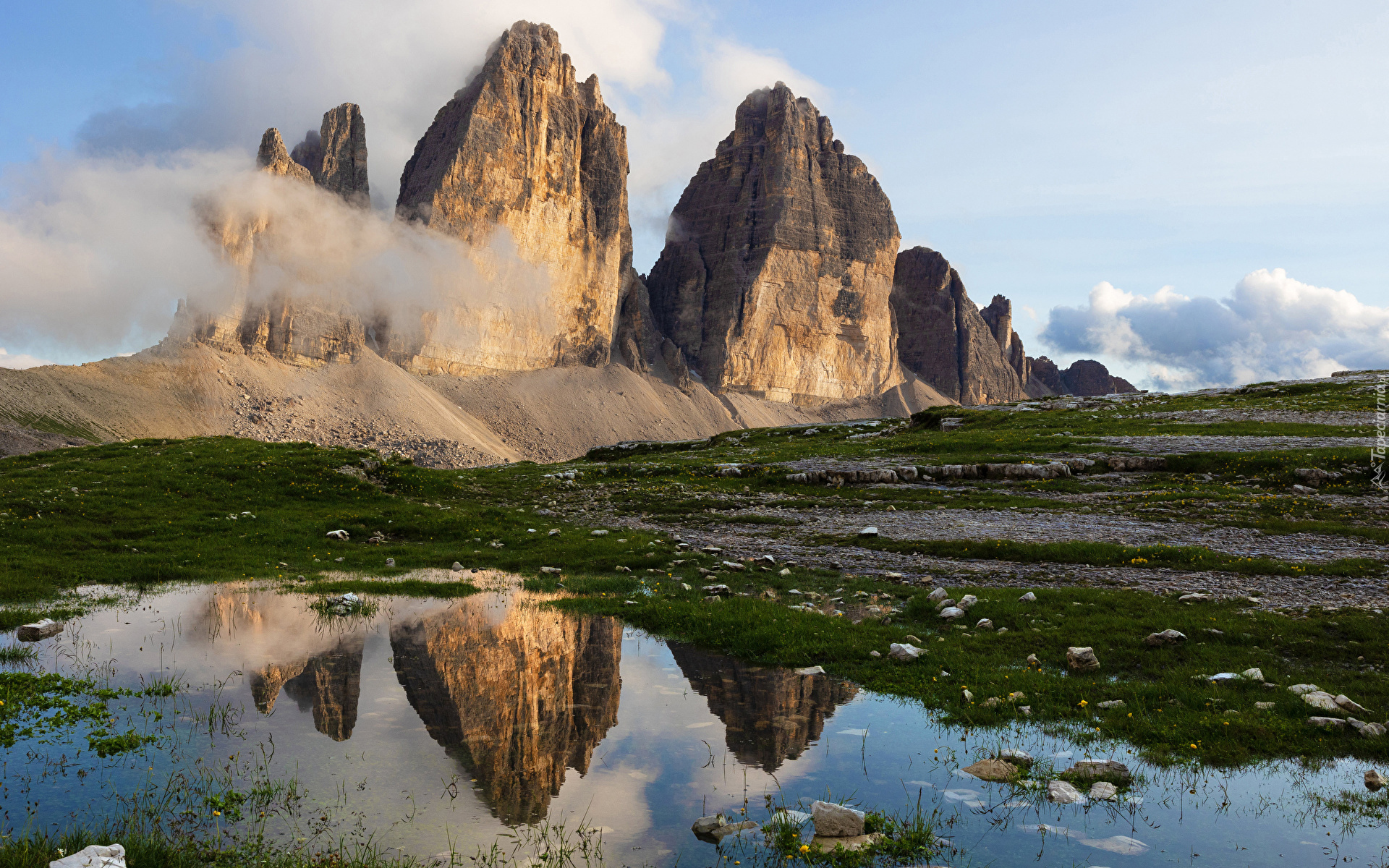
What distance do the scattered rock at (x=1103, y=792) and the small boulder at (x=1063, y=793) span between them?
4.6 inches

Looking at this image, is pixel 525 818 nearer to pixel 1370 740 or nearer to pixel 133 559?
pixel 1370 740

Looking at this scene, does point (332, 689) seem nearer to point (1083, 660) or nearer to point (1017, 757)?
point (1017, 757)

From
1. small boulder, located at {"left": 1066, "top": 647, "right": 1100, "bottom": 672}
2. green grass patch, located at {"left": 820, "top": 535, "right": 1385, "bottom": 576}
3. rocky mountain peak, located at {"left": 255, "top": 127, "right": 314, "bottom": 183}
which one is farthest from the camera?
rocky mountain peak, located at {"left": 255, "top": 127, "right": 314, "bottom": 183}

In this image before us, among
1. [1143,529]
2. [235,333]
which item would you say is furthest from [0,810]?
[235,333]

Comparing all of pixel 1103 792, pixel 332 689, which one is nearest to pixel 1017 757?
pixel 1103 792

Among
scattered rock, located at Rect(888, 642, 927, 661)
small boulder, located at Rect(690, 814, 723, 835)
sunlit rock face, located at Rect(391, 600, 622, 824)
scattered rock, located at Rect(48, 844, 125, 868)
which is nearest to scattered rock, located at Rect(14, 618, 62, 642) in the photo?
sunlit rock face, located at Rect(391, 600, 622, 824)

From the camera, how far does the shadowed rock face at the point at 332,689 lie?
31.0ft

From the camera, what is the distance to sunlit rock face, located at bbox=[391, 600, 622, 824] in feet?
27.2

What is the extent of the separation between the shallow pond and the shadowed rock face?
0.04m

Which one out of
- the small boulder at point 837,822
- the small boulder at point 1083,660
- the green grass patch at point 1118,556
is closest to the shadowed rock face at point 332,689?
the small boulder at point 837,822

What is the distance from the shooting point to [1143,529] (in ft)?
79.9

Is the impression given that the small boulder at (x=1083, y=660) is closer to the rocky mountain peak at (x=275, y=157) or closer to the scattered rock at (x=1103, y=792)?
the scattered rock at (x=1103, y=792)

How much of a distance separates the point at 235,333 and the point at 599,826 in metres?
196

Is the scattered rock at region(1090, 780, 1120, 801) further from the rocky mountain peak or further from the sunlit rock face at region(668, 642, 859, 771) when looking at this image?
the rocky mountain peak
